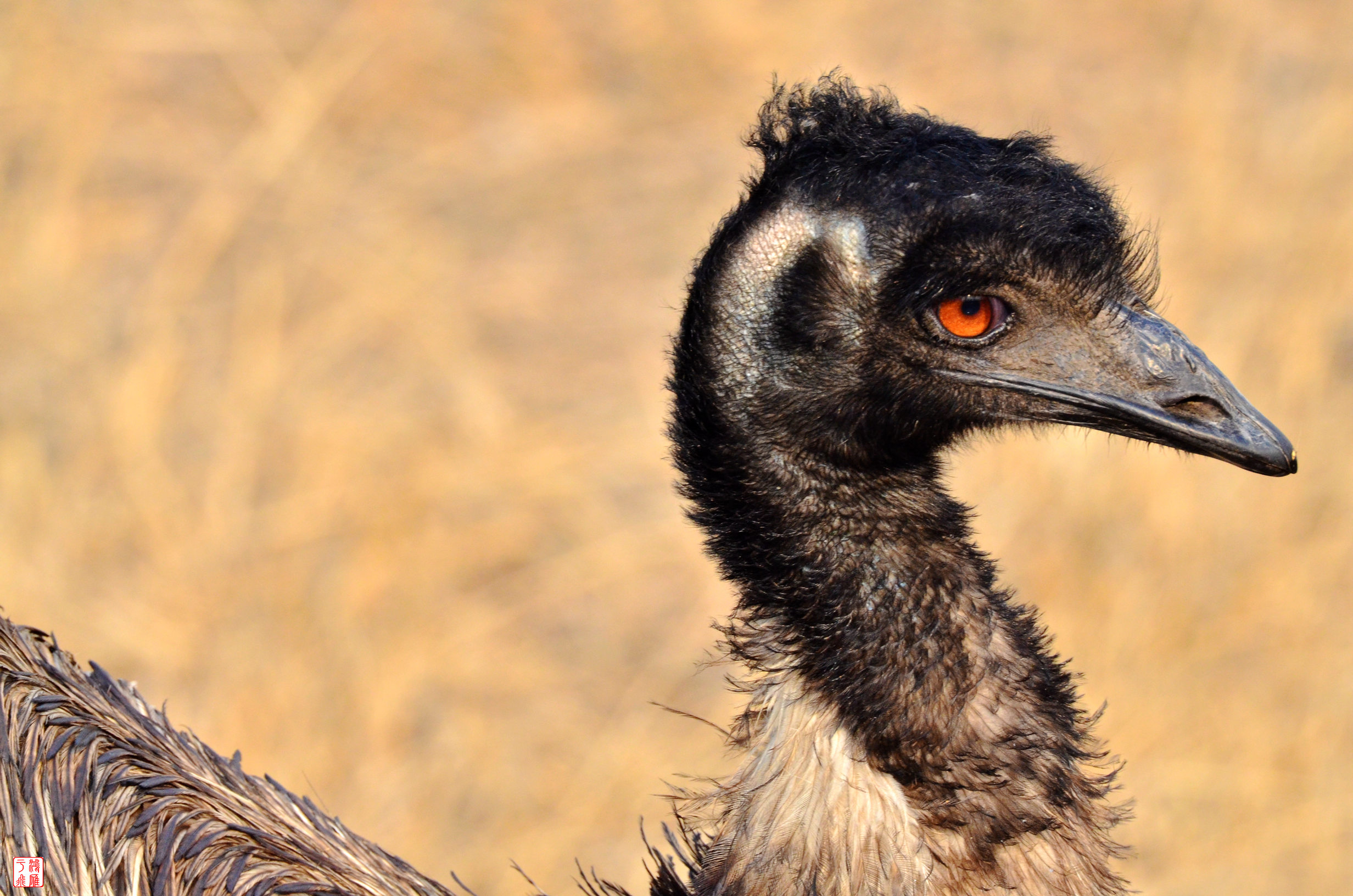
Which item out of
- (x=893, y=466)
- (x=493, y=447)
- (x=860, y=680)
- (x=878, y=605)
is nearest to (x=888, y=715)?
(x=860, y=680)

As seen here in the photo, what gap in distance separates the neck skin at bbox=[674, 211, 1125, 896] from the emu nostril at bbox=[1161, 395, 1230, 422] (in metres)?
0.39

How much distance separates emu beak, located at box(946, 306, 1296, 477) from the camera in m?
2.30

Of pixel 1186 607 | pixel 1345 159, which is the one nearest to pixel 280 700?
pixel 1186 607

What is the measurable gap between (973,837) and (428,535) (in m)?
4.46

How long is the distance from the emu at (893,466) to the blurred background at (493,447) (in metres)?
2.96

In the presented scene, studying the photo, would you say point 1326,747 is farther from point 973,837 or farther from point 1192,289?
point 973,837

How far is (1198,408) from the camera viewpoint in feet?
7.70

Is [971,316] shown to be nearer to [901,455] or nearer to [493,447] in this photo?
[901,455]

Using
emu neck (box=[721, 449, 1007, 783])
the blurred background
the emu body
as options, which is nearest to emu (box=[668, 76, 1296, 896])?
emu neck (box=[721, 449, 1007, 783])

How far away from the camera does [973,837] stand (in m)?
2.32

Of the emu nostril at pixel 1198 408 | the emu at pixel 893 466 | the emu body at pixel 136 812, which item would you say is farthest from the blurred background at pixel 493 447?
the emu nostril at pixel 1198 408

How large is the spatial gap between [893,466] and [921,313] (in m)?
0.26

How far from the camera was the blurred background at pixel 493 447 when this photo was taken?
5.88m

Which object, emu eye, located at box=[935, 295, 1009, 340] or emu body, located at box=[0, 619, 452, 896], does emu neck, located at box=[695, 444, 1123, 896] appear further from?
emu body, located at box=[0, 619, 452, 896]
